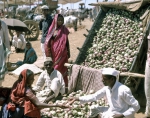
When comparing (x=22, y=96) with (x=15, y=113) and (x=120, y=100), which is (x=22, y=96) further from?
(x=120, y=100)

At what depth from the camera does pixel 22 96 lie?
11.3 ft

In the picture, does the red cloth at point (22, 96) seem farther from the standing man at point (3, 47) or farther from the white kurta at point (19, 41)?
the white kurta at point (19, 41)

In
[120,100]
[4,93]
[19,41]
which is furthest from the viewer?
[19,41]

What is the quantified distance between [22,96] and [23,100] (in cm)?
6

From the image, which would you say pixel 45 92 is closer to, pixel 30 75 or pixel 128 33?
pixel 30 75

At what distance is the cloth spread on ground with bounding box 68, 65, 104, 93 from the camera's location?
16.0 feet

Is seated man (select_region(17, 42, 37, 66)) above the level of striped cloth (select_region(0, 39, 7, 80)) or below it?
below

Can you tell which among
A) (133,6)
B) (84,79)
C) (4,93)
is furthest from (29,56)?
(4,93)

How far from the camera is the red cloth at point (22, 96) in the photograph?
339 cm

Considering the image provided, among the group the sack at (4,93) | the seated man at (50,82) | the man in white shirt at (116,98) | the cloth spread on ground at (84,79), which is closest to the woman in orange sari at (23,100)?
the sack at (4,93)

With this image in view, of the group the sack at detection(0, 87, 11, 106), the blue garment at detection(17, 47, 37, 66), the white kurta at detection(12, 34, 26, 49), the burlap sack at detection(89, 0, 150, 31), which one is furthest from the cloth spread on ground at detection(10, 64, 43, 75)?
the sack at detection(0, 87, 11, 106)

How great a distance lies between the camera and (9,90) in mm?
3674

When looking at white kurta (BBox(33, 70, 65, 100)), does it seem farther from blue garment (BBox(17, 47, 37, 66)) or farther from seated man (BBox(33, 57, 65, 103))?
blue garment (BBox(17, 47, 37, 66))

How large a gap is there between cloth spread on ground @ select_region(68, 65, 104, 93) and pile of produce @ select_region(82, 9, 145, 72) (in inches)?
17.6
